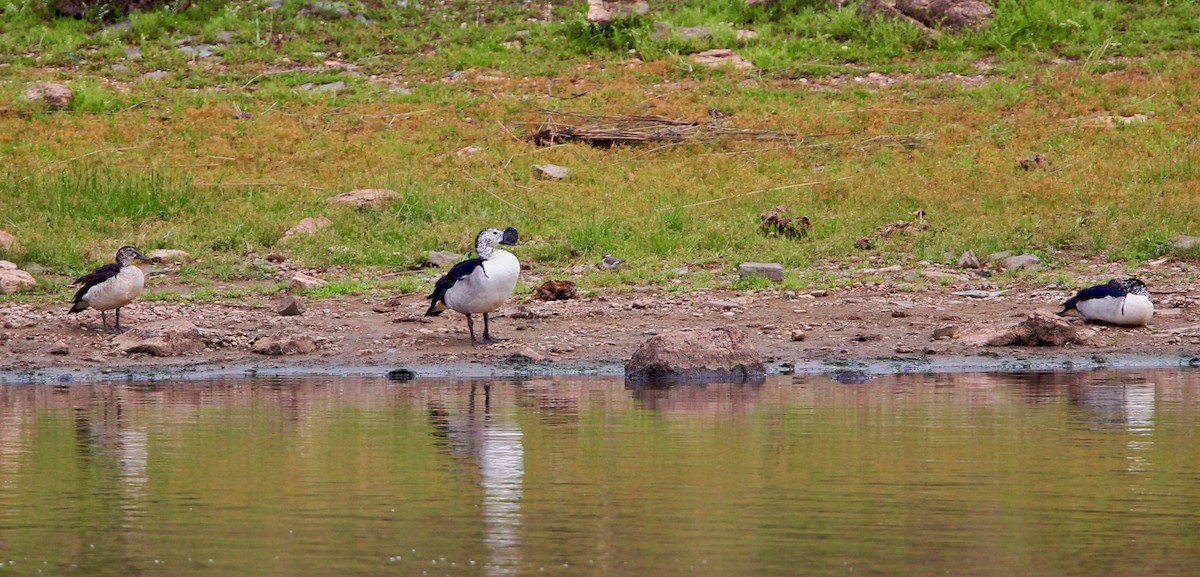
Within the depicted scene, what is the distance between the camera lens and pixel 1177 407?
10.5 m

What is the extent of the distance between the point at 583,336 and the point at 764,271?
243 centimetres

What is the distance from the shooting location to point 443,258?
16.5 m

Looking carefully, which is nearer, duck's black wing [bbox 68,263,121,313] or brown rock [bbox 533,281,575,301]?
duck's black wing [bbox 68,263,121,313]

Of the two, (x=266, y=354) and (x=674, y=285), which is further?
(x=674, y=285)

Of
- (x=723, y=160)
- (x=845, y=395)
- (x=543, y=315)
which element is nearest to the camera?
(x=845, y=395)

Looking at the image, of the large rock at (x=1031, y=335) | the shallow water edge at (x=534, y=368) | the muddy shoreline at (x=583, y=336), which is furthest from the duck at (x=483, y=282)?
the large rock at (x=1031, y=335)

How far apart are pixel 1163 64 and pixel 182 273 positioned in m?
14.0

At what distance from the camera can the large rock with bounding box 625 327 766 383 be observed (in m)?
12.3

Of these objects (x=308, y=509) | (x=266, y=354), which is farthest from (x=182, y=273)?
(x=308, y=509)

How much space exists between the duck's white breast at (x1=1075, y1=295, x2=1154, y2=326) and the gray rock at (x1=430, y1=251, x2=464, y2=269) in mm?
6237

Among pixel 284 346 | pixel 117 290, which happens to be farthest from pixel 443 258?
pixel 117 290

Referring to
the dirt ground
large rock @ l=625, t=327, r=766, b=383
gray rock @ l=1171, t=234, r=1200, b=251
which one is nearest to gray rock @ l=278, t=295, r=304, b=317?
the dirt ground

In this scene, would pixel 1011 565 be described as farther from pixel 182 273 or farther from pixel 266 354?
pixel 182 273

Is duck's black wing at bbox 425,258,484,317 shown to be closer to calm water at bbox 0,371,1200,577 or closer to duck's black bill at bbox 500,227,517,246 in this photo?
duck's black bill at bbox 500,227,517,246
